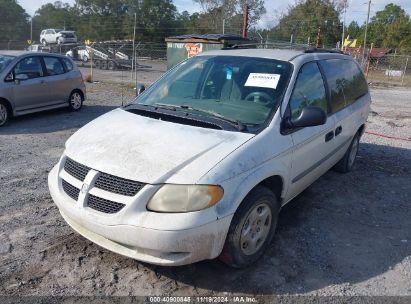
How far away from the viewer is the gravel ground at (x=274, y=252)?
316cm

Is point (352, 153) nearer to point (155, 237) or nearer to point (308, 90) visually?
point (308, 90)

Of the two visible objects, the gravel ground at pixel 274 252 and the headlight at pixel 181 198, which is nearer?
the headlight at pixel 181 198

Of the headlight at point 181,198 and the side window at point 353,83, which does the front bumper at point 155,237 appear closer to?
the headlight at point 181,198

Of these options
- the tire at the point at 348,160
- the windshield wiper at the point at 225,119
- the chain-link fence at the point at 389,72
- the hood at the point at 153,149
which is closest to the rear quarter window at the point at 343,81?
the tire at the point at 348,160

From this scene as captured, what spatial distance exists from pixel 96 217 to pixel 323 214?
2.69 meters

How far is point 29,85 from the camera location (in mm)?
8781

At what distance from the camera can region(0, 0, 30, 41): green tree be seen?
45.1 m

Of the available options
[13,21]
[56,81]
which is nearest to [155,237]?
[56,81]

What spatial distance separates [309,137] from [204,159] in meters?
1.44

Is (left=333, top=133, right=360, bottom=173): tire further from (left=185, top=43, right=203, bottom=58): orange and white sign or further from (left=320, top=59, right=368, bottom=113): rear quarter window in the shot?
(left=185, top=43, right=203, bottom=58): orange and white sign

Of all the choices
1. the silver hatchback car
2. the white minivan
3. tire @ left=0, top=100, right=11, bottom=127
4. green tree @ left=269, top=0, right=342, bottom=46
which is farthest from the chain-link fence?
the white minivan

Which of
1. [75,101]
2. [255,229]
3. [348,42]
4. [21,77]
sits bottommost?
[255,229]

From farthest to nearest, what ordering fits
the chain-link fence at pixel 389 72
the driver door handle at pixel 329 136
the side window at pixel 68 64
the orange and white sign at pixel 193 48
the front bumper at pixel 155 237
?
the chain-link fence at pixel 389 72 → the orange and white sign at pixel 193 48 → the side window at pixel 68 64 → the driver door handle at pixel 329 136 → the front bumper at pixel 155 237

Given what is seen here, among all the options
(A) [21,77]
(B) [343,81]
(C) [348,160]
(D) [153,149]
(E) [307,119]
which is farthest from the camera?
(A) [21,77]
